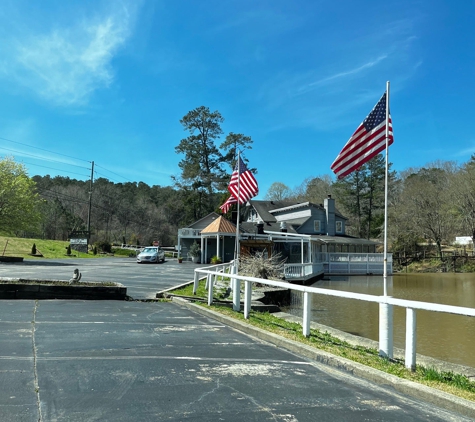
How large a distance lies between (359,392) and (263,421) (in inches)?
60.4

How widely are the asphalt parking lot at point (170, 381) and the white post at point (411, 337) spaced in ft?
2.49

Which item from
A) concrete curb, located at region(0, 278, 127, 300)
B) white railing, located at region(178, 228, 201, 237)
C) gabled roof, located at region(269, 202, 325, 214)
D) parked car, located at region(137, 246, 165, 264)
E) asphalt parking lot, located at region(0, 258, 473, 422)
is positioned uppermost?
gabled roof, located at region(269, 202, 325, 214)

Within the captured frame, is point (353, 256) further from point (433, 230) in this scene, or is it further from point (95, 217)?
point (95, 217)

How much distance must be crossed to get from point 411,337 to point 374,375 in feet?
2.23

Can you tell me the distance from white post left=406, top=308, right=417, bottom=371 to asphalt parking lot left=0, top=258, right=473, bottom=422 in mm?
758

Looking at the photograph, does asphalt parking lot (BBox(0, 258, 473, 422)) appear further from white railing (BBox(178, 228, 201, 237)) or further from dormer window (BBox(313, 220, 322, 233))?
dormer window (BBox(313, 220, 322, 233))

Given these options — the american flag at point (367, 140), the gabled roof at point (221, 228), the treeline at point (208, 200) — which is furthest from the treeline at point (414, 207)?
the american flag at point (367, 140)

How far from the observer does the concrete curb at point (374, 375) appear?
4391mm

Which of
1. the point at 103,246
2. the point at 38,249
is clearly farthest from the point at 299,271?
the point at 103,246

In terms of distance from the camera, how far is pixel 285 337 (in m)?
7.55

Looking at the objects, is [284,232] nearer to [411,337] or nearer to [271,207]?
[271,207]

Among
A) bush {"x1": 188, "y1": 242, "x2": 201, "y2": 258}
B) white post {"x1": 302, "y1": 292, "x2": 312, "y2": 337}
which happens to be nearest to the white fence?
bush {"x1": 188, "y1": 242, "x2": 201, "y2": 258}

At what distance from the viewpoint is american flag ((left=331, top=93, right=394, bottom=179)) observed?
1045 cm

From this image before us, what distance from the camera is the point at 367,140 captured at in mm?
10680
